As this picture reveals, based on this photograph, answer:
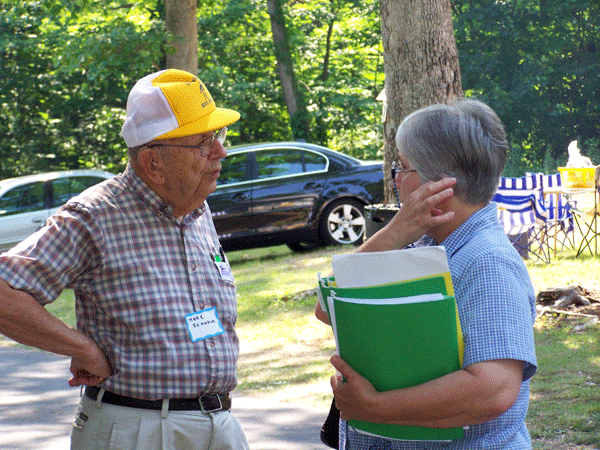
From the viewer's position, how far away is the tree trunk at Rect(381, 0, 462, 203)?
23.4ft

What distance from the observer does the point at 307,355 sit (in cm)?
699

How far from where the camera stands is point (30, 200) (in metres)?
13.0

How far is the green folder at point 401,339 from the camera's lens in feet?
5.59

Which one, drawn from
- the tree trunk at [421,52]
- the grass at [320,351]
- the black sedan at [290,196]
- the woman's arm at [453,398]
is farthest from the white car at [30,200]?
the woman's arm at [453,398]

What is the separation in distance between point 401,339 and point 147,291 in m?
0.94

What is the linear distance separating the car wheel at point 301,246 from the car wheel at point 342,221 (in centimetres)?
51

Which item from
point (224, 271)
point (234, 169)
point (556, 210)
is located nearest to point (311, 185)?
point (234, 169)

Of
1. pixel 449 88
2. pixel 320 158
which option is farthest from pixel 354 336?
pixel 320 158

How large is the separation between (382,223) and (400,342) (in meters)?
5.46

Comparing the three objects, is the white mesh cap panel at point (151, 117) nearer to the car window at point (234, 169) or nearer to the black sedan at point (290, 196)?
the black sedan at point (290, 196)

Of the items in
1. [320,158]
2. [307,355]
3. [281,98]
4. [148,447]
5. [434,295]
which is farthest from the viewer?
[281,98]

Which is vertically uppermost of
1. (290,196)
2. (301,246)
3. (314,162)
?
(314,162)

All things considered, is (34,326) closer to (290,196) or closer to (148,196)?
(148,196)

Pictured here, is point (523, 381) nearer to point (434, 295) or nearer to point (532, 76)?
point (434, 295)
